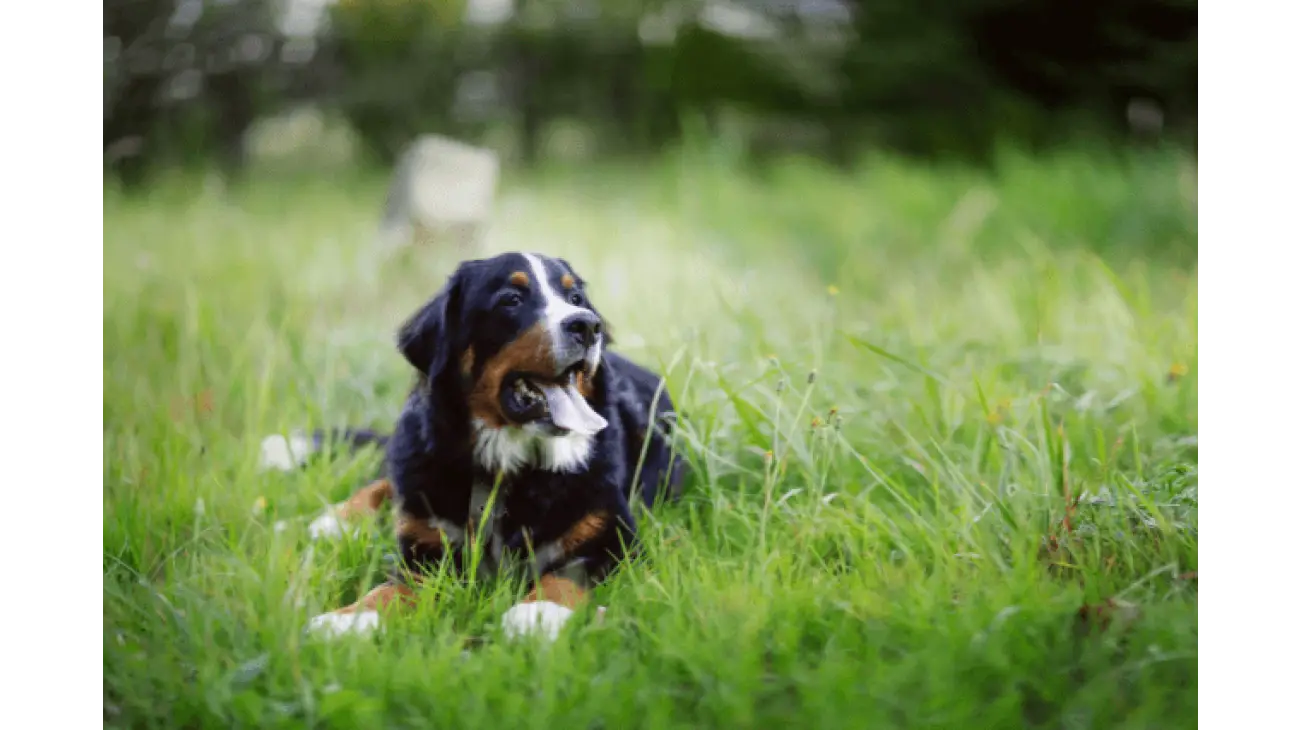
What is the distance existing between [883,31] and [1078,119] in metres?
2.43

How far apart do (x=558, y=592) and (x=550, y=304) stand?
72 centimetres

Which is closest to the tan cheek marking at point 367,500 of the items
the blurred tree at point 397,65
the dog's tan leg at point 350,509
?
the dog's tan leg at point 350,509

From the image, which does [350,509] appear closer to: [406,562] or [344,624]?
[406,562]

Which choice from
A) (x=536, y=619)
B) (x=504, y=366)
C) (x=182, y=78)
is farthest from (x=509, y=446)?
(x=182, y=78)

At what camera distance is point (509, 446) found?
8.57 ft

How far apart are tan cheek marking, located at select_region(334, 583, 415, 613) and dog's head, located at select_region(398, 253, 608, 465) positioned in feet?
1.48

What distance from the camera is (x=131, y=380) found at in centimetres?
368

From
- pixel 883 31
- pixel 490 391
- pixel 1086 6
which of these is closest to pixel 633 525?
pixel 490 391

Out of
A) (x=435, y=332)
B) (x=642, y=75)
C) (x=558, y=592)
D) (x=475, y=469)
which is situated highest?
(x=642, y=75)

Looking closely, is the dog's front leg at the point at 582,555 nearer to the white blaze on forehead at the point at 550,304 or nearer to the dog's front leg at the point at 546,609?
the dog's front leg at the point at 546,609

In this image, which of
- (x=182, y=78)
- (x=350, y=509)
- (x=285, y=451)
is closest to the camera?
(x=350, y=509)

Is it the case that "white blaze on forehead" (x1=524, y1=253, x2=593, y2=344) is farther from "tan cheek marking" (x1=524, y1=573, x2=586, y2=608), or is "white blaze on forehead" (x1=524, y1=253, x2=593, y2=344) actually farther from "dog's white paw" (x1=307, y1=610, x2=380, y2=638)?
"dog's white paw" (x1=307, y1=610, x2=380, y2=638)

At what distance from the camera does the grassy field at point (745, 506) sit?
222cm

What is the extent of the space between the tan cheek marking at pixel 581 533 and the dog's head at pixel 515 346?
0.22 metres
